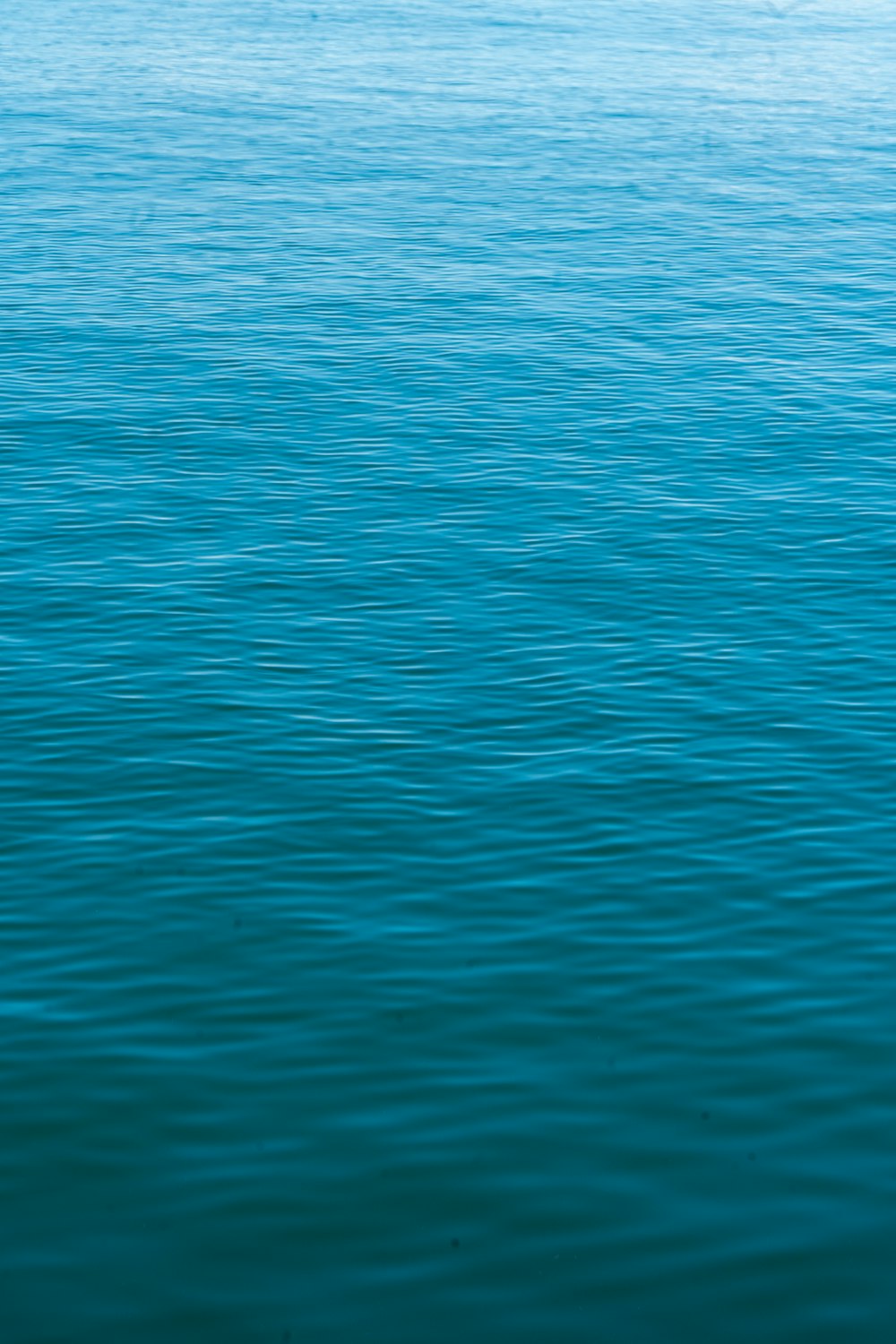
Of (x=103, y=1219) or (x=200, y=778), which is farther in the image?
(x=200, y=778)

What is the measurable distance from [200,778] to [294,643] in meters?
8.23

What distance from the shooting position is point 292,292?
266ft

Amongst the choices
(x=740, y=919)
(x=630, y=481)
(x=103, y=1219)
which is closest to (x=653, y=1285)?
(x=103, y=1219)

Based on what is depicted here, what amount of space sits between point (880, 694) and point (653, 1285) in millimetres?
23214

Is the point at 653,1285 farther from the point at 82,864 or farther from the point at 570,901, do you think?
the point at 82,864

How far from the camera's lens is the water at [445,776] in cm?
2520

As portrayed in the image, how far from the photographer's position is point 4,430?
62.9 m

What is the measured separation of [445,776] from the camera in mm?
39438

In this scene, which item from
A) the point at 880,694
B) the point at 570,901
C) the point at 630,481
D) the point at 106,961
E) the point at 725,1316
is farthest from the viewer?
the point at 630,481

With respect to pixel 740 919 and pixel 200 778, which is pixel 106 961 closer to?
pixel 200 778

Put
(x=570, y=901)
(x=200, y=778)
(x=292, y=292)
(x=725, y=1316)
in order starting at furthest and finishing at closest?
(x=292, y=292), (x=200, y=778), (x=570, y=901), (x=725, y=1316)

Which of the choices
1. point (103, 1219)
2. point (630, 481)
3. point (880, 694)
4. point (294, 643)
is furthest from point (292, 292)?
point (103, 1219)

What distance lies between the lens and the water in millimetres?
25203

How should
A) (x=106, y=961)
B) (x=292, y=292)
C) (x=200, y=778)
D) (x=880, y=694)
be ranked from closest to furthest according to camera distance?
1. (x=106, y=961)
2. (x=200, y=778)
3. (x=880, y=694)
4. (x=292, y=292)
